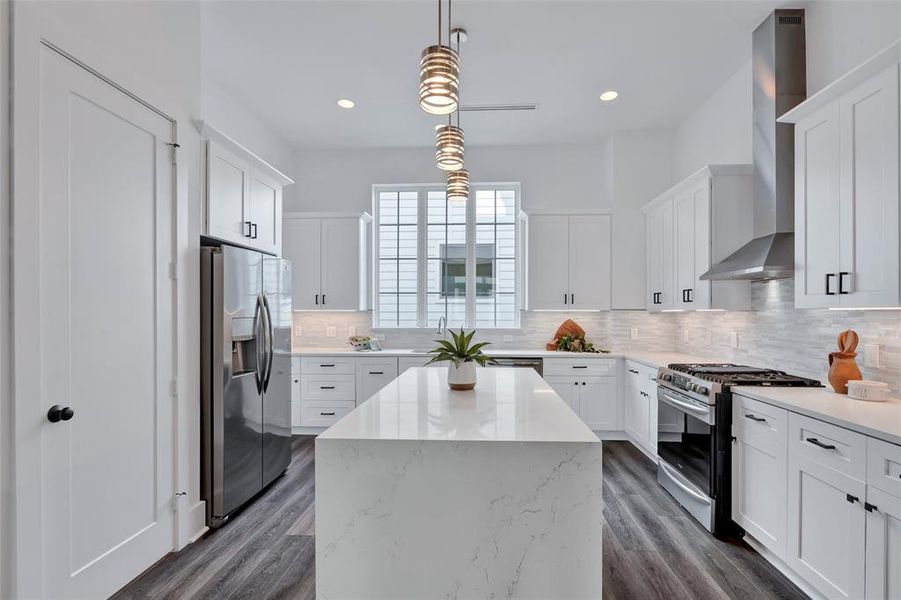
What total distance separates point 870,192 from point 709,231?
1.44 metres

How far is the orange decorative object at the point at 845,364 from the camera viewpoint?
2.40 m

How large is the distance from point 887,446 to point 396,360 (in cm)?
383

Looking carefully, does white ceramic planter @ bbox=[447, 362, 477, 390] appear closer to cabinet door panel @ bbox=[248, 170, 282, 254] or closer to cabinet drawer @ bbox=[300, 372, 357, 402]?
cabinet door panel @ bbox=[248, 170, 282, 254]

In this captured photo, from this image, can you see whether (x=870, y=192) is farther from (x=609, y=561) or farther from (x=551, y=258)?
(x=551, y=258)

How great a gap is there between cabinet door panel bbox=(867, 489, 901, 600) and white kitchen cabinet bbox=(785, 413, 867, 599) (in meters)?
0.04

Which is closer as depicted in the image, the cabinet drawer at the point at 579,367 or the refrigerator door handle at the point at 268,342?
the refrigerator door handle at the point at 268,342

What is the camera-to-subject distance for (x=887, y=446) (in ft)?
5.51

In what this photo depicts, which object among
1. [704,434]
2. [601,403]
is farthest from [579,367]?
[704,434]

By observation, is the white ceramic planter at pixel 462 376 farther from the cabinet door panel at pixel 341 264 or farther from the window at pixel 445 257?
the window at pixel 445 257

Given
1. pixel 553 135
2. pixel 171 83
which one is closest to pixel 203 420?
pixel 171 83

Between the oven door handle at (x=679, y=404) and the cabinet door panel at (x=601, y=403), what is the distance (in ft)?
3.47

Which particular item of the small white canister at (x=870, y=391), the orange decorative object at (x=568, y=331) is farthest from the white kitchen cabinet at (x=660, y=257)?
the small white canister at (x=870, y=391)

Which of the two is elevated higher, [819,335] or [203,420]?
[819,335]

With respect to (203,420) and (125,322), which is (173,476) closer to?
(203,420)
